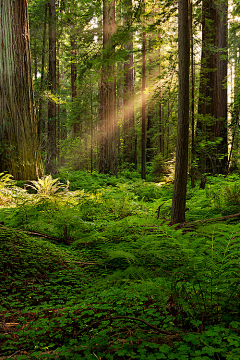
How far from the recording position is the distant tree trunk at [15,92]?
23.2 feet

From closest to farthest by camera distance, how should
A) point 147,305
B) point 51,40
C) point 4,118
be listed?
point 147,305, point 4,118, point 51,40

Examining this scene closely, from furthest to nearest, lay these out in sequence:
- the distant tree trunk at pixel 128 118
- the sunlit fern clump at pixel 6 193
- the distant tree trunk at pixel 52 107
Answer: the distant tree trunk at pixel 128 118, the distant tree trunk at pixel 52 107, the sunlit fern clump at pixel 6 193

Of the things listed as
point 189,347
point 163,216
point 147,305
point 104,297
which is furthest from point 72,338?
point 163,216

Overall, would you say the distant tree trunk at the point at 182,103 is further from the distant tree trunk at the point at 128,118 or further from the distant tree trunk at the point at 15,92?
the distant tree trunk at the point at 128,118

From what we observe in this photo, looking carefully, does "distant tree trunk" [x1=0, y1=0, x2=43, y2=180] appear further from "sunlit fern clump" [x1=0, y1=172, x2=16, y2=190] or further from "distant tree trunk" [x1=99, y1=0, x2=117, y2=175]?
"distant tree trunk" [x1=99, y1=0, x2=117, y2=175]

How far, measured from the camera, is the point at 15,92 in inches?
284

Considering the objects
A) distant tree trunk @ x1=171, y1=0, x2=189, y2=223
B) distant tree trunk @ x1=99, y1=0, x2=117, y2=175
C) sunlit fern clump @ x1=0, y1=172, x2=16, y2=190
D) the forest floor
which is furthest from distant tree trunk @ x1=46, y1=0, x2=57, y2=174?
distant tree trunk @ x1=171, y1=0, x2=189, y2=223

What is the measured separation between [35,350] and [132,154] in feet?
60.1

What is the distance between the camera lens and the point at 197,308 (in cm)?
183

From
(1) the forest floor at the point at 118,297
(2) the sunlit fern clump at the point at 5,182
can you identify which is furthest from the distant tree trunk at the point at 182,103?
(2) the sunlit fern clump at the point at 5,182

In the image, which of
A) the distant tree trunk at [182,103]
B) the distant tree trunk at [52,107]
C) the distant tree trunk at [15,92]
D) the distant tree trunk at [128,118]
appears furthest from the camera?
the distant tree trunk at [128,118]

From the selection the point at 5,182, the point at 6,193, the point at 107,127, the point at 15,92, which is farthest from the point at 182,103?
the point at 107,127

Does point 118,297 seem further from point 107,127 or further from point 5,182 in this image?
point 107,127

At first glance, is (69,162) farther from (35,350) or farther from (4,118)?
(35,350)
